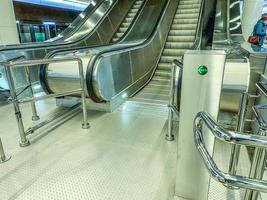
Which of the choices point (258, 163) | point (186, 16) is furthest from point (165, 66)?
point (258, 163)

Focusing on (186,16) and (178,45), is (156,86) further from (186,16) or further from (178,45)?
(186,16)

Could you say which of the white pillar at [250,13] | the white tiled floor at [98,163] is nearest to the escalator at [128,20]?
the white pillar at [250,13]

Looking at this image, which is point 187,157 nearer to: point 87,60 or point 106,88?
point 106,88

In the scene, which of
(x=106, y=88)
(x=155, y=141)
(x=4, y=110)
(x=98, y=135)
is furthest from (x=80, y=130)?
(x=4, y=110)

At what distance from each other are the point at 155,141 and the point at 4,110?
245cm

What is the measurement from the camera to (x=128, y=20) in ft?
21.0

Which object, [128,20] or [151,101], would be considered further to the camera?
[128,20]

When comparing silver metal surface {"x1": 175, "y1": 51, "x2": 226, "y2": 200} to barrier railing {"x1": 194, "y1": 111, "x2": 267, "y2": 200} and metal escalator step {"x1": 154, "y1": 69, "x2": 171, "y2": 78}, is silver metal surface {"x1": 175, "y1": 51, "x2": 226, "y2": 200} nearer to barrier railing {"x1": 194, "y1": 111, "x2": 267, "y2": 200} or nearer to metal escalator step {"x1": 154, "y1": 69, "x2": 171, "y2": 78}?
barrier railing {"x1": 194, "y1": 111, "x2": 267, "y2": 200}

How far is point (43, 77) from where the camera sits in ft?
9.64

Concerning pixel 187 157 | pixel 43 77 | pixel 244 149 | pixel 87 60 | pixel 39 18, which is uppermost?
pixel 39 18

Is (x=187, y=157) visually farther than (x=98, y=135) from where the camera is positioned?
No

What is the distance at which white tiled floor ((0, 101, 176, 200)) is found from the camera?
153 cm

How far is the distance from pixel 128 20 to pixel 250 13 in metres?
3.40

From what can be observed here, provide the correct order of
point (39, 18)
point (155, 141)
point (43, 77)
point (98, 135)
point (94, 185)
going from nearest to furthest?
point (94, 185) < point (155, 141) < point (98, 135) < point (43, 77) < point (39, 18)
